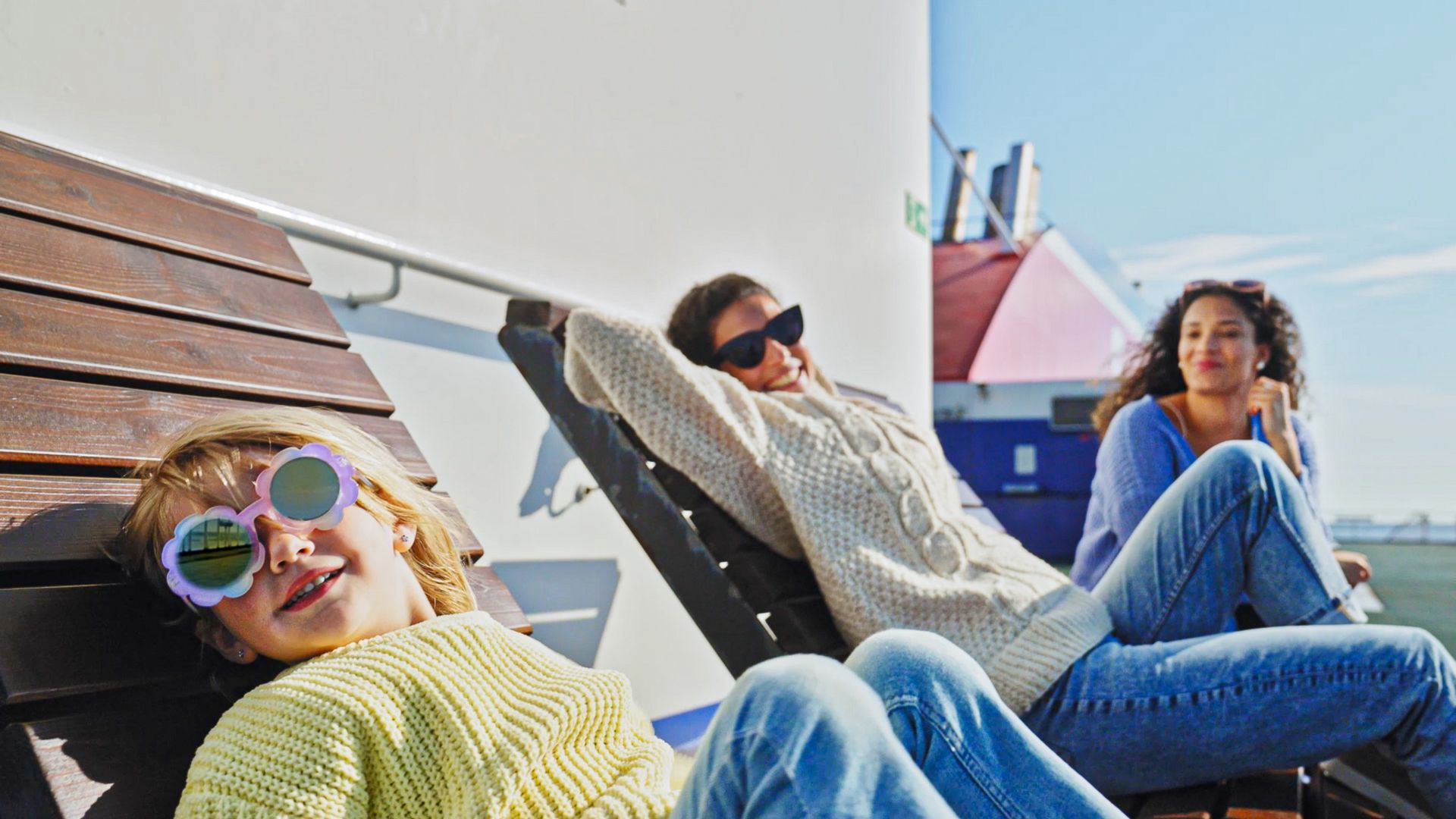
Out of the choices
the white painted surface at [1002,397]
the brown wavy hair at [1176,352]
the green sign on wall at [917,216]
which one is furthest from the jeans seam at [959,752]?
the white painted surface at [1002,397]

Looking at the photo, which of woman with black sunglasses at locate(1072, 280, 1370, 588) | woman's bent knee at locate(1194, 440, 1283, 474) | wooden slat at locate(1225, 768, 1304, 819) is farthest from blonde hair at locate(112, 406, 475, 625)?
woman with black sunglasses at locate(1072, 280, 1370, 588)

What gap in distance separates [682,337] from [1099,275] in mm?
14422

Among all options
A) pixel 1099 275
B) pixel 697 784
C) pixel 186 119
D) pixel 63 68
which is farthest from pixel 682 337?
pixel 1099 275

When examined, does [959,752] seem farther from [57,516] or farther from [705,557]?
[57,516]

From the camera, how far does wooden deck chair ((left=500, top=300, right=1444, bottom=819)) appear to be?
2.10m

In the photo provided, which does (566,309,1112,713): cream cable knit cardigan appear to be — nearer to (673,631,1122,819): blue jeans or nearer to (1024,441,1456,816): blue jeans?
(1024,441,1456,816): blue jeans

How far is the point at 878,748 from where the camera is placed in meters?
1.15

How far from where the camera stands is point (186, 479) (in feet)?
4.54

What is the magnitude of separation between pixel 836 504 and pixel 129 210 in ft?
4.33

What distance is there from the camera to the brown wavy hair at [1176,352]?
3357 millimetres

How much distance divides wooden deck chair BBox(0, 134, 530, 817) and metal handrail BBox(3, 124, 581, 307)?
8 cm

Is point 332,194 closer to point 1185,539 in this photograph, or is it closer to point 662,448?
point 662,448

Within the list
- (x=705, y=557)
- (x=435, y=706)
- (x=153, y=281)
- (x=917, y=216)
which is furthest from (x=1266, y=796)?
(x=917, y=216)

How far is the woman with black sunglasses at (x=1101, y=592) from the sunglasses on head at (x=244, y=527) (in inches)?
34.5
